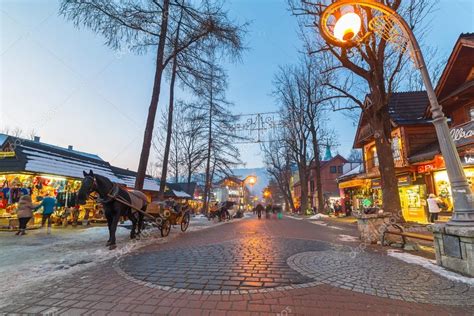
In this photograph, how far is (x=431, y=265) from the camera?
5.01 meters

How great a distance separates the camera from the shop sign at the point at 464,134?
12.3 metres

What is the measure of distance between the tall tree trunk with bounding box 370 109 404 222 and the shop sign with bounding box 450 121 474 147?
16.0 ft

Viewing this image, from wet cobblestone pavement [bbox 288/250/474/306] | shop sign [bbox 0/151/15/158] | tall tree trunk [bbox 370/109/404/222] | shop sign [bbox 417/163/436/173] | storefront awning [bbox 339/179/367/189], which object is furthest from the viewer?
storefront awning [bbox 339/179/367/189]

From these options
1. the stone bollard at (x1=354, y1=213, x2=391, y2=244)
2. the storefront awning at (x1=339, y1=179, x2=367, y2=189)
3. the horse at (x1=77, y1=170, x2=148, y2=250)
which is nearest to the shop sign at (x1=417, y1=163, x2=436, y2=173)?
the storefront awning at (x1=339, y1=179, x2=367, y2=189)

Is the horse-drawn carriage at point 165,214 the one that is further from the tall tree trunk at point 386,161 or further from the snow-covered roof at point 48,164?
the tall tree trunk at point 386,161

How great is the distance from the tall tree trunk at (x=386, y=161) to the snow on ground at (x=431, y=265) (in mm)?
5187

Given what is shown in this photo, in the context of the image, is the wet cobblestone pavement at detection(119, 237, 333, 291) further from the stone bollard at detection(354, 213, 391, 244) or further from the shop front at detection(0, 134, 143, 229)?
the shop front at detection(0, 134, 143, 229)

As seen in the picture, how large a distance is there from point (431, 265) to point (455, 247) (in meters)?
0.68

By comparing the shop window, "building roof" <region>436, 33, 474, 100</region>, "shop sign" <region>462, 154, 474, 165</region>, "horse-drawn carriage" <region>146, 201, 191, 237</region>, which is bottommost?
"horse-drawn carriage" <region>146, 201, 191, 237</region>

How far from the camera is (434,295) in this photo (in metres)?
3.46

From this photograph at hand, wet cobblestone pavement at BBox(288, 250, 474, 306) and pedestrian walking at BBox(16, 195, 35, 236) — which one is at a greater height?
pedestrian walking at BBox(16, 195, 35, 236)

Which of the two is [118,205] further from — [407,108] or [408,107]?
[408,107]

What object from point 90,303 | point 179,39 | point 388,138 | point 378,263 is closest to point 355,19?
point 378,263

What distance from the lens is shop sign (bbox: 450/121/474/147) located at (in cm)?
1230
